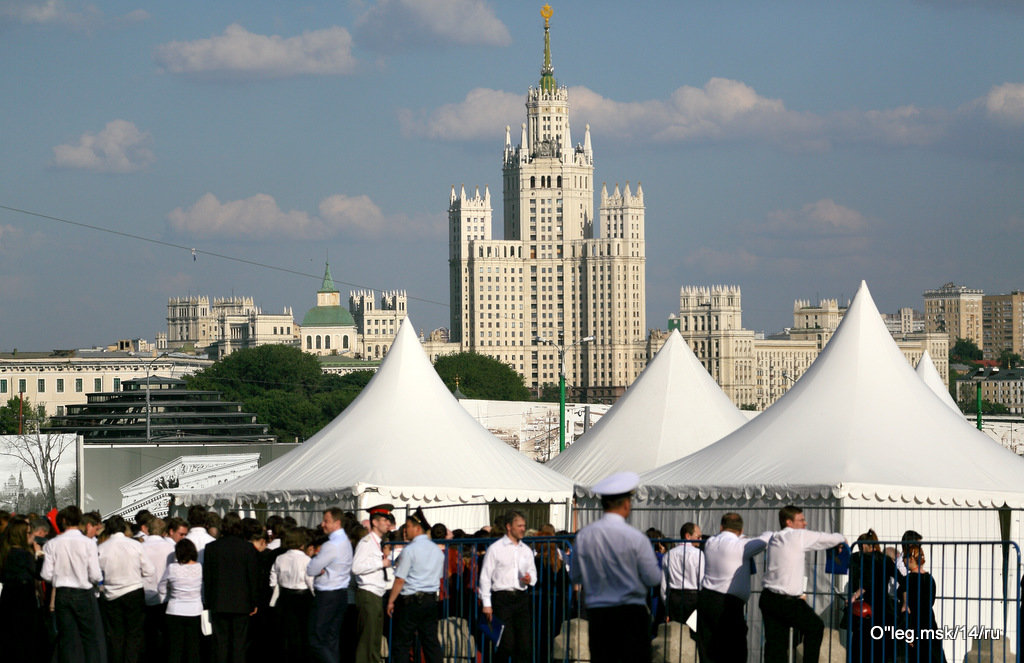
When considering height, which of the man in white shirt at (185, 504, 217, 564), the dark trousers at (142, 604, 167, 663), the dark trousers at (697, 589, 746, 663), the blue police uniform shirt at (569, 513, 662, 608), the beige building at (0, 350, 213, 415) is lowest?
the beige building at (0, 350, 213, 415)

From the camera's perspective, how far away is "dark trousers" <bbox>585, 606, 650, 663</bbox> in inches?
373

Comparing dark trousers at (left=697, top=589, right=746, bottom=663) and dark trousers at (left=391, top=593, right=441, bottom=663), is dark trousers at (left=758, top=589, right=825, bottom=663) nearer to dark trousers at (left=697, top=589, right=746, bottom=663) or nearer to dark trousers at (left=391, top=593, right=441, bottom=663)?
dark trousers at (left=697, top=589, right=746, bottom=663)

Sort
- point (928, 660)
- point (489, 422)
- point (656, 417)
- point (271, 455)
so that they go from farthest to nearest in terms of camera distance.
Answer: point (489, 422) < point (271, 455) < point (656, 417) < point (928, 660)

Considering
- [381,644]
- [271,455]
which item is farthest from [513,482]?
[271,455]

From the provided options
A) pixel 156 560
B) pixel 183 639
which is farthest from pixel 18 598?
pixel 183 639

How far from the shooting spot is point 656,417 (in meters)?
24.4

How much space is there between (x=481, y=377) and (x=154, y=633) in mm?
143770

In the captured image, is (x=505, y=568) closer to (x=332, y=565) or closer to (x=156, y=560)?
(x=332, y=565)

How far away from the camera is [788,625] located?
11492mm

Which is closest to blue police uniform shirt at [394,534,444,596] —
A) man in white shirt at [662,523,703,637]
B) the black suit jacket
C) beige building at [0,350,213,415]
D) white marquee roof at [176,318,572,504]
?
the black suit jacket

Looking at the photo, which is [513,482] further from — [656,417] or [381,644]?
[381,644]

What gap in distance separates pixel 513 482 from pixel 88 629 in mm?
7690

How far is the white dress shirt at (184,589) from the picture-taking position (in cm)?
1295

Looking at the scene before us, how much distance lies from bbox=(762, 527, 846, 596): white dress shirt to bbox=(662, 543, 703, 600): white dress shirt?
58.0 inches
